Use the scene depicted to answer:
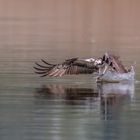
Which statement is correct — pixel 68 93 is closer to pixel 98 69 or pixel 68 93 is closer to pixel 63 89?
pixel 63 89

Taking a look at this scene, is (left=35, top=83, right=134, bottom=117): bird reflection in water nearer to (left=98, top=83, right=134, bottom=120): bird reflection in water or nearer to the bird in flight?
(left=98, top=83, right=134, bottom=120): bird reflection in water

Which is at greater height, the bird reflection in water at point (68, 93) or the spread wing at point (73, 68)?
the spread wing at point (73, 68)

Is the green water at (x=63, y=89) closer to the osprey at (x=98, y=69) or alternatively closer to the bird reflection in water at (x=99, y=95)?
the bird reflection in water at (x=99, y=95)

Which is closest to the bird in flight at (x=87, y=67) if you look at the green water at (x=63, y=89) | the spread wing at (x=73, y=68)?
the spread wing at (x=73, y=68)

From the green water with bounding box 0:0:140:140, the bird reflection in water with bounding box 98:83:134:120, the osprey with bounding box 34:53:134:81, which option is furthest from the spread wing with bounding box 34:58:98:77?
the bird reflection in water with bounding box 98:83:134:120

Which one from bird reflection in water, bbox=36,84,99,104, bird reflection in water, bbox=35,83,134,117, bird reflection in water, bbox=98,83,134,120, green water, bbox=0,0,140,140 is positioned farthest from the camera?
bird reflection in water, bbox=36,84,99,104

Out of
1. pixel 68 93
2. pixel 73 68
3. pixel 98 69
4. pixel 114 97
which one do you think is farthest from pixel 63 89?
pixel 114 97

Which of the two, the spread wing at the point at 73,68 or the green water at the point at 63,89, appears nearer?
the green water at the point at 63,89

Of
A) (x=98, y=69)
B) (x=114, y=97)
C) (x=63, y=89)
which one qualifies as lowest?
(x=114, y=97)

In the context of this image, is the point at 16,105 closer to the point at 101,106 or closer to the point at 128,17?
the point at 101,106

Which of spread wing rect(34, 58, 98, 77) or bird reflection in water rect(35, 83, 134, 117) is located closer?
bird reflection in water rect(35, 83, 134, 117)

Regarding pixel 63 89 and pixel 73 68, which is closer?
pixel 63 89

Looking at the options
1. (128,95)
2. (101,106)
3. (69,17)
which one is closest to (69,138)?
(101,106)

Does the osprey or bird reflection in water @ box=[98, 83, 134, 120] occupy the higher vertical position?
the osprey
